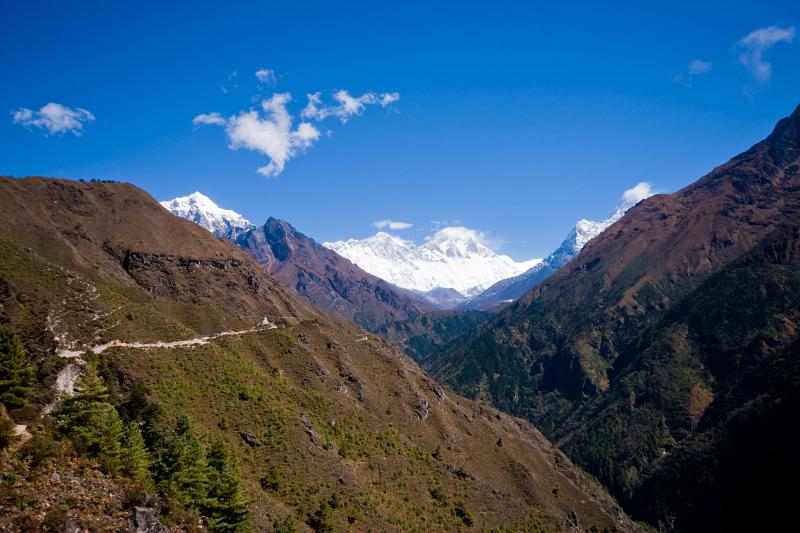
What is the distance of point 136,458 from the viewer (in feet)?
143

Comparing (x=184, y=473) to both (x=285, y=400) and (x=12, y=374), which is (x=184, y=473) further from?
(x=285, y=400)

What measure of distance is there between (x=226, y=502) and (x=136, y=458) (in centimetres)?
1107

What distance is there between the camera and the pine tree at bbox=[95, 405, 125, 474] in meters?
39.0

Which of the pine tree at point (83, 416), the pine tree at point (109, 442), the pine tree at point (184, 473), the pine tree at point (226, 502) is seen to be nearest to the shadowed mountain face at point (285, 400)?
the pine tree at point (109, 442)

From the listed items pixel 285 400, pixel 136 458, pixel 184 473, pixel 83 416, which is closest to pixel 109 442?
pixel 136 458

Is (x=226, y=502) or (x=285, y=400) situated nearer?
(x=226, y=502)

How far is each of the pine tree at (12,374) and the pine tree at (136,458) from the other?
9.39m

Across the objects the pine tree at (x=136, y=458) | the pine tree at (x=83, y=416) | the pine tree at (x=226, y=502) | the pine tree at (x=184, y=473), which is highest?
the pine tree at (x=83, y=416)

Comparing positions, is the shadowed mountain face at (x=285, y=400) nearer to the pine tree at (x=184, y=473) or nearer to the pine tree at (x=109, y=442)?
the pine tree at (x=109, y=442)

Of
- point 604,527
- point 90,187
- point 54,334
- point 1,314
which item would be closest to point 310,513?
point 54,334

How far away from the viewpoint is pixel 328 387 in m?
105

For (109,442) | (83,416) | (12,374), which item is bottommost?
(109,442)

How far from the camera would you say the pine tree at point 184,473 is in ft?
148

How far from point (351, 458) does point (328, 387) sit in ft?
69.4
